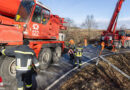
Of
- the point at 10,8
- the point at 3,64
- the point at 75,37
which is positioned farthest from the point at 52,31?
the point at 75,37

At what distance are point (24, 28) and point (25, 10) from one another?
2.93ft

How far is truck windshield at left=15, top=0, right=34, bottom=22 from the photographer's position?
4595 mm

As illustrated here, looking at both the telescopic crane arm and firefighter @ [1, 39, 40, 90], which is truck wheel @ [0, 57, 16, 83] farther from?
the telescopic crane arm

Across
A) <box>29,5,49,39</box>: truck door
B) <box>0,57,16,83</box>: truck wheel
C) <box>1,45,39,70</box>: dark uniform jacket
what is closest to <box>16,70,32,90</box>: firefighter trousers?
<box>1,45,39,70</box>: dark uniform jacket

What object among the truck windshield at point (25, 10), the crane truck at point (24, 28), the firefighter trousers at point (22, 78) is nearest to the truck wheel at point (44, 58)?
the crane truck at point (24, 28)

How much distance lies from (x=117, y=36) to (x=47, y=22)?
1177cm

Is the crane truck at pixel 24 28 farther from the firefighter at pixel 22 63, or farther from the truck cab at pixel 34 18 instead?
the firefighter at pixel 22 63

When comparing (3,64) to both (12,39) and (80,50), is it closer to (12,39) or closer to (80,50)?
(12,39)

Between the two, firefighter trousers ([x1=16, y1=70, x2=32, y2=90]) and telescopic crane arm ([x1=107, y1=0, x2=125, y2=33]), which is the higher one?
telescopic crane arm ([x1=107, y1=0, x2=125, y2=33])

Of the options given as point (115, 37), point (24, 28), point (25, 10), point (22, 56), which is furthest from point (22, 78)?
point (115, 37)

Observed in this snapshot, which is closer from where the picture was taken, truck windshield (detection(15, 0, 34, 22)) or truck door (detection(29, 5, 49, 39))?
truck windshield (detection(15, 0, 34, 22))

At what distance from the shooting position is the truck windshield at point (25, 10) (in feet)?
15.1

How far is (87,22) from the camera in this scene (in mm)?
39688

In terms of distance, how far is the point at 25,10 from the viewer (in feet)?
15.6
